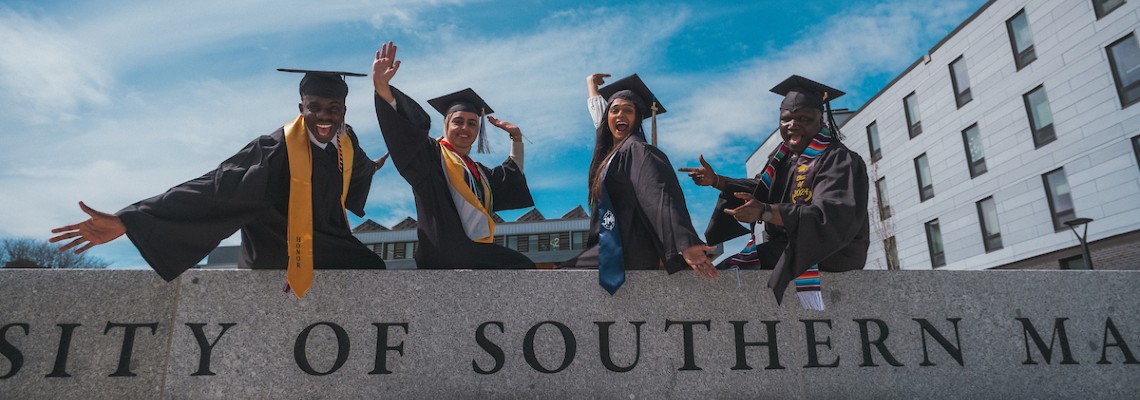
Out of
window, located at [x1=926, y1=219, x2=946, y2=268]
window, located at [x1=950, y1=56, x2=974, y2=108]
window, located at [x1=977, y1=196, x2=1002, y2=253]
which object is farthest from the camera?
window, located at [x1=926, y1=219, x2=946, y2=268]

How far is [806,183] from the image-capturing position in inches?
173

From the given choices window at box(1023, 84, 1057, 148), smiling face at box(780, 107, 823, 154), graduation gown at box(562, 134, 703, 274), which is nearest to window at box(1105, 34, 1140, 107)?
window at box(1023, 84, 1057, 148)

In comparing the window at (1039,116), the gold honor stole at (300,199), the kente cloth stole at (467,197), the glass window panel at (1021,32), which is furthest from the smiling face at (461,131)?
the glass window panel at (1021,32)

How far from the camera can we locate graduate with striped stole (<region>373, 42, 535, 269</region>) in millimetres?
4387

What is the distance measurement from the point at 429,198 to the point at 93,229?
69.9 inches

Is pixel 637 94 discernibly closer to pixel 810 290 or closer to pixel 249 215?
pixel 810 290

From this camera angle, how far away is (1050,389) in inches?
164

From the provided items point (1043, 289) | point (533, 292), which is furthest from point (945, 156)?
point (533, 292)

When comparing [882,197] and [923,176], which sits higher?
[923,176]

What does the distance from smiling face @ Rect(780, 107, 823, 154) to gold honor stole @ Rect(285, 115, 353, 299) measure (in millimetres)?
2759

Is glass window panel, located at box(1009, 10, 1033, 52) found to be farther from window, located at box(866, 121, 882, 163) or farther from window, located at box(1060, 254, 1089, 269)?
window, located at box(866, 121, 882, 163)

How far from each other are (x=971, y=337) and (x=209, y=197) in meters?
4.28

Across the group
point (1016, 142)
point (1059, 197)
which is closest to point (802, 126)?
point (1059, 197)

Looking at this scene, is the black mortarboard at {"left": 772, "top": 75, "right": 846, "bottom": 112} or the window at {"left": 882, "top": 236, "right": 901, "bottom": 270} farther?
the window at {"left": 882, "top": 236, "right": 901, "bottom": 270}
